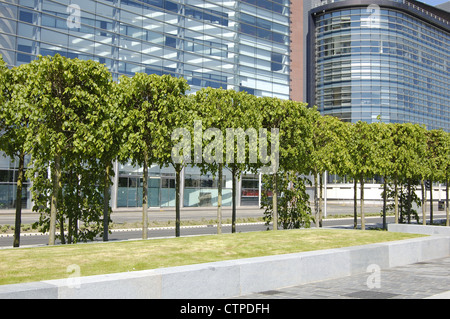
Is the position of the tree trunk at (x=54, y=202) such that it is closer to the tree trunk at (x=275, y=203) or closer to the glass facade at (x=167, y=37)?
the tree trunk at (x=275, y=203)

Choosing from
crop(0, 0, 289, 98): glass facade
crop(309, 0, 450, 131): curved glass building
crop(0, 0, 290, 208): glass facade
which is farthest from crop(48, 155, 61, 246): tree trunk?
crop(309, 0, 450, 131): curved glass building

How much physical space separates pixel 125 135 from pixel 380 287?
11227 mm

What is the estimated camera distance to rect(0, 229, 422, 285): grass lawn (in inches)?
327

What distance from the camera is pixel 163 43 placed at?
52344mm

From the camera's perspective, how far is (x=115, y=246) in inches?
442

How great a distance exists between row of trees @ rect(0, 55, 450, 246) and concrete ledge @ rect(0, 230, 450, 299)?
8.49 metres

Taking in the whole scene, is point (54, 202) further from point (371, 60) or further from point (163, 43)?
point (371, 60)

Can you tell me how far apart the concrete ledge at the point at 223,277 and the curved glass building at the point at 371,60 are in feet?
325

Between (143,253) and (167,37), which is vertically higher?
(167,37)

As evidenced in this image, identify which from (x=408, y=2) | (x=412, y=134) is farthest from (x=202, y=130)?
(x=408, y=2)

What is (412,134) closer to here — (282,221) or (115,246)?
(282,221)

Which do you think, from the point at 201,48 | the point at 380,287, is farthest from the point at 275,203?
the point at 201,48

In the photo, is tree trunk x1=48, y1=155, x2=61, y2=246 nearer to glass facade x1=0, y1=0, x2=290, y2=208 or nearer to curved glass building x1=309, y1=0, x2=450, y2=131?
glass facade x1=0, y1=0, x2=290, y2=208

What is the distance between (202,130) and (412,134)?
1594 centimetres
